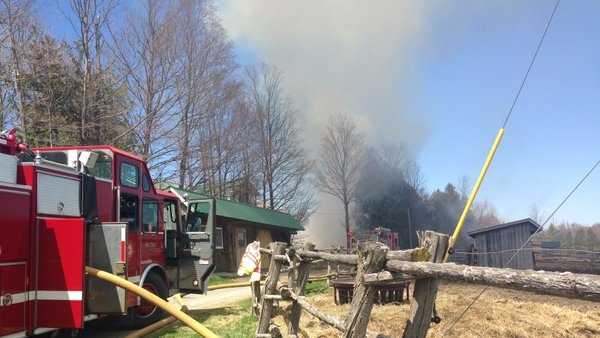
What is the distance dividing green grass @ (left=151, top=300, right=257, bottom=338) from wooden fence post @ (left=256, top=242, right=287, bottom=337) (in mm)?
1367

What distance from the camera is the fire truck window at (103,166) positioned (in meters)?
7.90

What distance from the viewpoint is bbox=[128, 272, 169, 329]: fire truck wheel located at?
28.7 feet

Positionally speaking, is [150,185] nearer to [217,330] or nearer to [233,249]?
[217,330]

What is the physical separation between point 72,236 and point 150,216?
285 centimetres

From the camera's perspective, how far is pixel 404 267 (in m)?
3.48

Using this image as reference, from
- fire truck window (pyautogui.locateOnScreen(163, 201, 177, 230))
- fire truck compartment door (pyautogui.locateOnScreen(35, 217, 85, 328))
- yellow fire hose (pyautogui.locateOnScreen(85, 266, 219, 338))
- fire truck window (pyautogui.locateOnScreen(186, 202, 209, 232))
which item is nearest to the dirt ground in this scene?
yellow fire hose (pyautogui.locateOnScreen(85, 266, 219, 338))

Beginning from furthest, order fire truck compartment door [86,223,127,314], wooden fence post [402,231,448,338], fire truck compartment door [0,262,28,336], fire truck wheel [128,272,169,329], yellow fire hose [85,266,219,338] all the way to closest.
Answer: fire truck wheel [128,272,169,329] → fire truck compartment door [86,223,127,314] → yellow fire hose [85,266,219,338] → fire truck compartment door [0,262,28,336] → wooden fence post [402,231,448,338]

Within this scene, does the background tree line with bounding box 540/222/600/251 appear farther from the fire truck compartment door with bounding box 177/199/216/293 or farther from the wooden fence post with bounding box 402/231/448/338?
the wooden fence post with bounding box 402/231/448/338

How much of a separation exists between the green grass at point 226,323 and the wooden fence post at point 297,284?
155cm

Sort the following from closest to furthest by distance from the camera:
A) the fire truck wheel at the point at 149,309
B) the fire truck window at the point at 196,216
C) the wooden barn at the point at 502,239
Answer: the fire truck wheel at the point at 149,309 < the fire truck window at the point at 196,216 < the wooden barn at the point at 502,239

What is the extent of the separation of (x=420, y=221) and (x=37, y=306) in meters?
44.5

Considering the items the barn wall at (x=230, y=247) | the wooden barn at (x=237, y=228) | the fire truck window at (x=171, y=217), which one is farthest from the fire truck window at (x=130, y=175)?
the barn wall at (x=230, y=247)

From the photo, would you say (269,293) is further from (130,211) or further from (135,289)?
(130,211)

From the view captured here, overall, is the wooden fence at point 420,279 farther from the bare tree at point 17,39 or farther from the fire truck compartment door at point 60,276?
the bare tree at point 17,39
